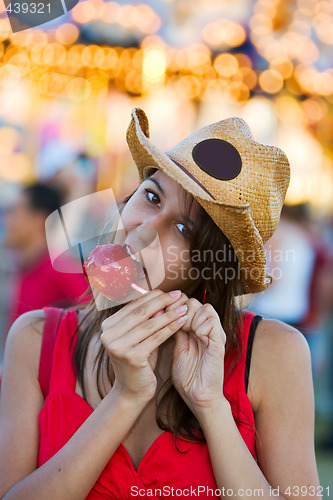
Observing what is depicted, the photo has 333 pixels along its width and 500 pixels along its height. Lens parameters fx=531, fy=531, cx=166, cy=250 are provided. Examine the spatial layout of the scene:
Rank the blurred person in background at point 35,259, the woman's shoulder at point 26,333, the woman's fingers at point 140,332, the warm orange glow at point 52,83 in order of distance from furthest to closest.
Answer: the warm orange glow at point 52,83
the blurred person in background at point 35,259
the woman's shoulder at point 26,333
the woman's fingers at point 140,332

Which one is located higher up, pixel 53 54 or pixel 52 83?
pixel 53 54

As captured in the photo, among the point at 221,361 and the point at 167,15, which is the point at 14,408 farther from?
the point at 167,15

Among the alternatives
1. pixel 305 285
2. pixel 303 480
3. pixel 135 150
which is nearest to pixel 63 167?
pixel 305 285

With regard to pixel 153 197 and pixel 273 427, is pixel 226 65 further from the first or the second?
pixel 273 427

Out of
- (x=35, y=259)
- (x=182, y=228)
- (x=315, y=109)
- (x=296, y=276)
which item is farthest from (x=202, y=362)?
(x=315, y=109)

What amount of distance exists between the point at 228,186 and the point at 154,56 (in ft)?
16.4

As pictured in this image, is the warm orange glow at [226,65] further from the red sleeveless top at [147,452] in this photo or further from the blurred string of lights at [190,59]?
the red sleeveless top at [147,452]

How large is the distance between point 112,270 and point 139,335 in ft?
0.83

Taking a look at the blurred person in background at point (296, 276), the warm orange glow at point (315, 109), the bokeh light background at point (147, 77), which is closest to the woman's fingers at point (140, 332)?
the blurred person in background at point (296, 276)

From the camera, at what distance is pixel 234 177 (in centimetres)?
183

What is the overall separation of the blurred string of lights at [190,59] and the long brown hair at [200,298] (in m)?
4.79

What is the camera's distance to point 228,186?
1.82 metres

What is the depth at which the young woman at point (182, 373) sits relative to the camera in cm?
165

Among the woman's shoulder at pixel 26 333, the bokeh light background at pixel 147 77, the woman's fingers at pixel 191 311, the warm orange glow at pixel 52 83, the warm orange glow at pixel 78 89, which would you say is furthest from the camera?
the warm orange glow at pixel 78 89
